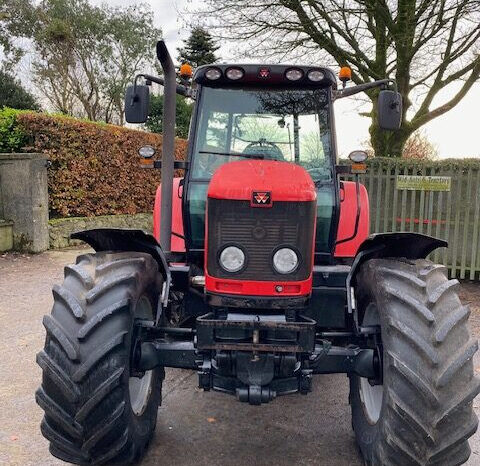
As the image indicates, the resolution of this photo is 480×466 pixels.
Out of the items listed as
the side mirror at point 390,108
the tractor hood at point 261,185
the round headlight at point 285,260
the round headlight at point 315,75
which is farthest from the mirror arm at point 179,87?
the round headlight at point 285,260

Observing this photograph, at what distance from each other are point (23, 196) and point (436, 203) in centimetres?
713

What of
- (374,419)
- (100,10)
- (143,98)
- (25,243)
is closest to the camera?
(374,419)

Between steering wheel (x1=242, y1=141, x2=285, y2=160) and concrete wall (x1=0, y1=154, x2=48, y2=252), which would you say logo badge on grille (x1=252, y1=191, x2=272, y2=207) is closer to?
steering wheel (x1=242, y1=141, x2=285, y2=160)

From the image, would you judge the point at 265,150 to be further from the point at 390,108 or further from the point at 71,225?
the point at 71,225

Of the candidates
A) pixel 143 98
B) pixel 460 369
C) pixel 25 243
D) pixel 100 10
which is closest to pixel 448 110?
pixel 25 243

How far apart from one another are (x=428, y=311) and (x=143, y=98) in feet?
7.85

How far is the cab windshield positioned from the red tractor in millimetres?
22

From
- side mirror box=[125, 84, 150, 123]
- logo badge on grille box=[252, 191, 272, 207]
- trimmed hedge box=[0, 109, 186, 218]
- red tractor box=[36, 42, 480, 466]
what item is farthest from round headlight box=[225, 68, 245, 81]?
trimmed hedge box=[0, 109, 186, 218]

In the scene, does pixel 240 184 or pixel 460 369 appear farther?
pixel 240 184

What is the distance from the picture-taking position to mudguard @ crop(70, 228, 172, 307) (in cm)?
304

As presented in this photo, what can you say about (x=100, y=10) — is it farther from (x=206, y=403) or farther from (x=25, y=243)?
(x=206, y=403)

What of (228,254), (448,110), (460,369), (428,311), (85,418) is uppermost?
(448,110)

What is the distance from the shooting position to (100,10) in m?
29.0

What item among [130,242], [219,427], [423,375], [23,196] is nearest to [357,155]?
[130,242]
